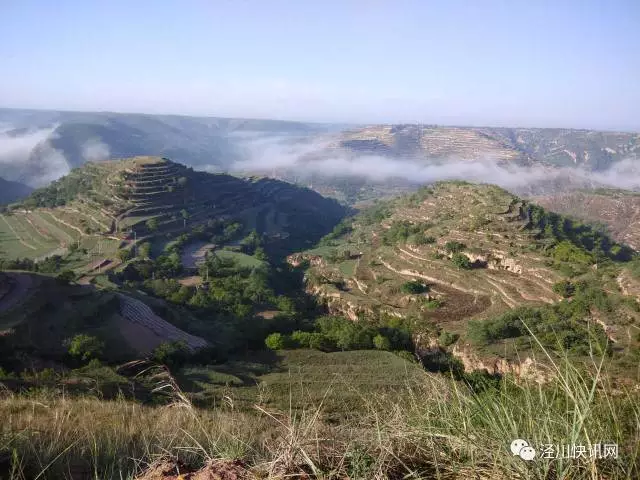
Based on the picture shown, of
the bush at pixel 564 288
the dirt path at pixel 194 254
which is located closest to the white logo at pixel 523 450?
the bush at pixel 564 288

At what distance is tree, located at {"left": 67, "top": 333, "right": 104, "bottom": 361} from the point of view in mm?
15453

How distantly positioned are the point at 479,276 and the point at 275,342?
14.6m

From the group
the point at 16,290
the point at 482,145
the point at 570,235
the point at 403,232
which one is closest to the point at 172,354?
the point at 16,290

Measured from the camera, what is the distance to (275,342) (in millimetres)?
19484

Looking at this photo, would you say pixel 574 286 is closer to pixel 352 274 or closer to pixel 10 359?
pixel 352 274

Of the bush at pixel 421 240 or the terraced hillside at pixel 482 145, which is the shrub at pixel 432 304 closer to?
the bush at pixel 421 240

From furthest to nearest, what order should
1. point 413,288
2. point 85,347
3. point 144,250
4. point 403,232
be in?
point 403,232
point 144,250
point 413,288
point 85,347

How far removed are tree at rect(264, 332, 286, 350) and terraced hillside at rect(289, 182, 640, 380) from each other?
23.2 ft

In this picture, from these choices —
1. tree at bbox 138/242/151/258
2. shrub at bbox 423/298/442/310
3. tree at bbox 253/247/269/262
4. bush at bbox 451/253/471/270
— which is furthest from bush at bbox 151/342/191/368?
tree at bbox 253/247/269/262

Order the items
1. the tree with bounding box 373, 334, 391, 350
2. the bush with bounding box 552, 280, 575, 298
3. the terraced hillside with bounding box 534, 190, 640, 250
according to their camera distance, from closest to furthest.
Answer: the tree with bounding box 373, 334, 391, 350, the bush with bounding box 552, 280, 575, 298, the terraced hillside with bounding box 534, 190, 640, 250

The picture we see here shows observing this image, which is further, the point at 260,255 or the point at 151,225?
the point at 151,225

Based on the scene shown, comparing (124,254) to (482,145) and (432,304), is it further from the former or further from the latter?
(482,145)

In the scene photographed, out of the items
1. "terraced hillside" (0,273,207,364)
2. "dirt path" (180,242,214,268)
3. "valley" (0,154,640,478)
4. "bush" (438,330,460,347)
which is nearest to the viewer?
"valley" (0,154,640,478)

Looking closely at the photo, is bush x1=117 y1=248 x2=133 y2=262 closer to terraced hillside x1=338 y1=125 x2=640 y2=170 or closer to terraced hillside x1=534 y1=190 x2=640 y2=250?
terraced hillside x1=534 y1=190 x2=640 y2=250
